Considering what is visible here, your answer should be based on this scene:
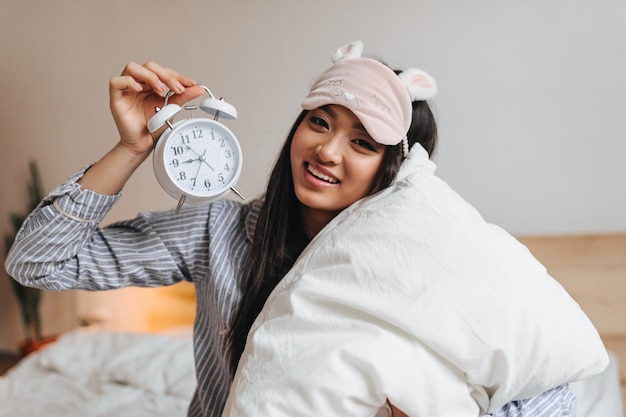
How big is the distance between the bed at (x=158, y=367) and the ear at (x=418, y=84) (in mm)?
1040

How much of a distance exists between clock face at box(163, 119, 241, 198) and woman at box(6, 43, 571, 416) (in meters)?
0.12

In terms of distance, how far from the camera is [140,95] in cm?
120

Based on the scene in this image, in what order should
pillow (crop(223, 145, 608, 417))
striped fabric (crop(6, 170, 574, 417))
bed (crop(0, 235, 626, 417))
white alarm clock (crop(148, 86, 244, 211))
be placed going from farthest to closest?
bed (crop(0, 235, 626, 417)) → striped fabric (crop(6, 170, 574, 417)) → white alarm clock (crop(148, 86, 244, 211)) → pillow (crop(223, 145, 608, 417))

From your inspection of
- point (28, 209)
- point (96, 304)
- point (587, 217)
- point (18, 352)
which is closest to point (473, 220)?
point (587, 217)

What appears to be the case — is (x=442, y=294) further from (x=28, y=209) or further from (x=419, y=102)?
(x=28, y=209)

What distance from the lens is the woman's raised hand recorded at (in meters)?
1.14

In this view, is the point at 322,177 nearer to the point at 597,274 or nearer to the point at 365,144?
the point at 365,144

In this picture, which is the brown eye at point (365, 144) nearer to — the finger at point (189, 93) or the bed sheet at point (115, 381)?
the finger at point (189, 93)

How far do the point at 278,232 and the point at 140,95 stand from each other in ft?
1.23

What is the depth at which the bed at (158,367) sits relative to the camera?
78.7 inches

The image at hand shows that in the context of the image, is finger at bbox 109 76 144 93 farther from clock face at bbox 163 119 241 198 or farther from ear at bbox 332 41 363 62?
ear at bbox 332 41 363 62

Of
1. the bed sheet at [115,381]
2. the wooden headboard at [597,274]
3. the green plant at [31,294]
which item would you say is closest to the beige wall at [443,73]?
the wooden headboard at [597,274]

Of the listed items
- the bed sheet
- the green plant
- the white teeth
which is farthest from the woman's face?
the green plant

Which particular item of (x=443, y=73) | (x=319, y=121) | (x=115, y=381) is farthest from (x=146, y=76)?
(x=115, y=381)
